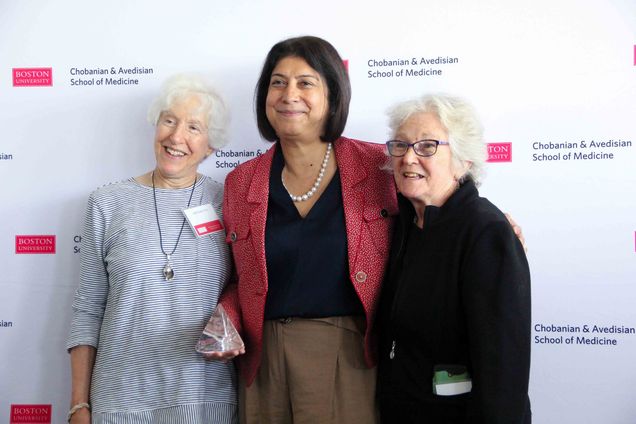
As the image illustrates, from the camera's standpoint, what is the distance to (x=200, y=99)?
1950 millimetres

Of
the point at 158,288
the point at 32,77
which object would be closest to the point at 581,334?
the point at 158,288

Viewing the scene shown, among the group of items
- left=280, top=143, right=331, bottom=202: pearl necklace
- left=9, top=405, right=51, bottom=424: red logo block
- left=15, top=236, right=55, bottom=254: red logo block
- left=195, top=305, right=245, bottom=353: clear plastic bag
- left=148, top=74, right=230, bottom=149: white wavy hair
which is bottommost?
left=9, top=405, right=51, bottom=424: red logo block

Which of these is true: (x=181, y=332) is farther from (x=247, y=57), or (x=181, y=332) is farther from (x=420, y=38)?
(x=420, y=38)

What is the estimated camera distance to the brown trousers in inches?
64.8

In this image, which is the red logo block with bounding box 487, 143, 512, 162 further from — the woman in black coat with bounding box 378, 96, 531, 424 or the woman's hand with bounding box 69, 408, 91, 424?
the woman's hand with bounding box 69, 408, 91, 424

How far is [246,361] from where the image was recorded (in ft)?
5.86

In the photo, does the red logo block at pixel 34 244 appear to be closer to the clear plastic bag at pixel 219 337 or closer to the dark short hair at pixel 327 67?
the clear plastic bag at pixel 219 337

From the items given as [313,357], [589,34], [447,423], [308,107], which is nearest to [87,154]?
[308,107]

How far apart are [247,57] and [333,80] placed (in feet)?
2.20

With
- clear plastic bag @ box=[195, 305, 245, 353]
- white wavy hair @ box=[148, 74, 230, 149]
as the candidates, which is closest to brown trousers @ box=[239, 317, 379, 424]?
clear plastic bag @ box=[195, 305, 245, 353]

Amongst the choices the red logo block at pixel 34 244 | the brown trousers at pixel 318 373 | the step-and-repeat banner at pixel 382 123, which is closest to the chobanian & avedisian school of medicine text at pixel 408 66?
the step-and-repeat banner at pixel 382 123

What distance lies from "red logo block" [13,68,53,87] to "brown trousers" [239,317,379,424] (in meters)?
1.50

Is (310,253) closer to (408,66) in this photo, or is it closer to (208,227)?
(208,227)

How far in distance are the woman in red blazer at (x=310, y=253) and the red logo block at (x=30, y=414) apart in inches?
43.8
